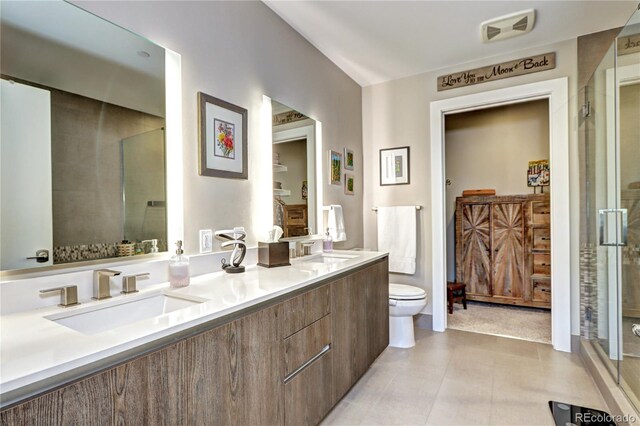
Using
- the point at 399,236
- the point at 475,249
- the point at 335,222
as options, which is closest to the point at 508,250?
the point at 475,249

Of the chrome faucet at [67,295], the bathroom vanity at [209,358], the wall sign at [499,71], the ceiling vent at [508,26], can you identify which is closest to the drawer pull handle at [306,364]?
the bathroom vanity at [209,358]

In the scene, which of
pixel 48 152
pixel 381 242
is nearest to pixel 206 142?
pixel 48 152

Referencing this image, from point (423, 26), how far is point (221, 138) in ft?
5.69

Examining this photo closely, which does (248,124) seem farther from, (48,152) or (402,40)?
(402,40)

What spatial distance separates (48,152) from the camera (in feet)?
3.69

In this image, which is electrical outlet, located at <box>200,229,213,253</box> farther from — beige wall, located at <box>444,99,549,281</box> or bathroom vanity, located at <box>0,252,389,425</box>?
beige wall, located at <box>444,99,549,281</box>

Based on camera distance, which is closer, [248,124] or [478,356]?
[248,124]

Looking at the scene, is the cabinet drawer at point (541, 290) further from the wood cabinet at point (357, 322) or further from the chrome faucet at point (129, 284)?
the chrome faucet at point (129, 284)

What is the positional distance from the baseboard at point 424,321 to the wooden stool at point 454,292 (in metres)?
0.61

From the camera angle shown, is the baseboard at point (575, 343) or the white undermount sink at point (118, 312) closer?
the white undermount sink at point (118, 312)

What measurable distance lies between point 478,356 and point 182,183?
246cm

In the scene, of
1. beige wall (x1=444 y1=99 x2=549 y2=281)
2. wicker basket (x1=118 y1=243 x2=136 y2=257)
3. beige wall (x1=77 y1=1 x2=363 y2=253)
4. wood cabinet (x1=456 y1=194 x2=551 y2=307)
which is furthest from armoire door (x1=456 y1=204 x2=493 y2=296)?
wicker basket (x1=118 y1=243 x2=136 y2=257)

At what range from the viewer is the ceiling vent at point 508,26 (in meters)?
2.25

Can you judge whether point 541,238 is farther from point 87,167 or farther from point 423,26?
point 87,167
